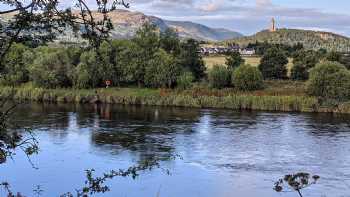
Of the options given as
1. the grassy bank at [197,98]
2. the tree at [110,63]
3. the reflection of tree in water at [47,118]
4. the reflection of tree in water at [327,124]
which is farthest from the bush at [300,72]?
the tree at [110,63]

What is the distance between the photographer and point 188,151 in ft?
88.3

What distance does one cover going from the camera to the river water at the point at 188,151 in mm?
20062

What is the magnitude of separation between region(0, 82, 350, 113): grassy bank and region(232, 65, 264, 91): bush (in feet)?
3.76

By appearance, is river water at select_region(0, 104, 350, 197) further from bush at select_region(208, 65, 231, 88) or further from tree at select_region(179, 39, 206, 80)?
tree at select_region(179, 39, 206, 80)

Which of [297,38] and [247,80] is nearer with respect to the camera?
[247,80]

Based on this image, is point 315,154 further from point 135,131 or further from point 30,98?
point 30,98

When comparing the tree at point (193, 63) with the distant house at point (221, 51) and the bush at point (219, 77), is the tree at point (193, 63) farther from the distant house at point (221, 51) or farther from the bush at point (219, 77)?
the distant house at point (221, 51)

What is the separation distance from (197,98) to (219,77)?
21.7 ft

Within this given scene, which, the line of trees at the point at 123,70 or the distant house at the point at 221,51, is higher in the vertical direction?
the distant house at the point at 221,51

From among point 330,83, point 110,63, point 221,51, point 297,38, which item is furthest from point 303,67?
point 297,38

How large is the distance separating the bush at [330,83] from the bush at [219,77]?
10110mm

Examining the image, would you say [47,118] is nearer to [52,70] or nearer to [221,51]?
[52,70]

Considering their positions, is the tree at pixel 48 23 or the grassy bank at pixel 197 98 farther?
the grassy bank at pixel 197 98

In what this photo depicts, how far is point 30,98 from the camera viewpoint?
175 ft
